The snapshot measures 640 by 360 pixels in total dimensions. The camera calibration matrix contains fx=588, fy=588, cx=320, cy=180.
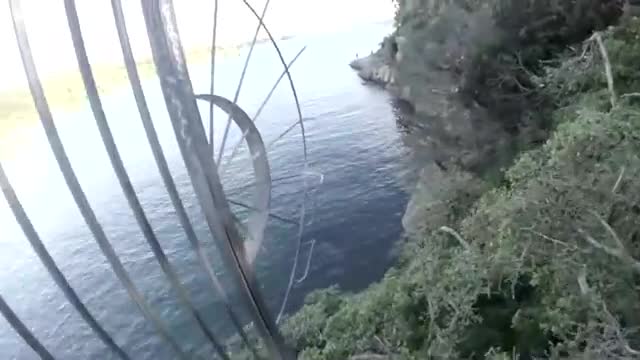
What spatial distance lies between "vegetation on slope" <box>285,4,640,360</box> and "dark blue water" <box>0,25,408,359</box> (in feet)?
7.93

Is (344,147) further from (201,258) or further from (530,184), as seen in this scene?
(201,258)

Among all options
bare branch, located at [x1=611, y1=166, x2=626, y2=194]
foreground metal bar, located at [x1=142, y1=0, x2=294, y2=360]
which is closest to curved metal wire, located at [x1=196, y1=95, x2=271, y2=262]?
foreground metal bar, located at [x1=142, y1=0, x2=294, y2=360]

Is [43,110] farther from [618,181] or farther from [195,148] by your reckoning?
[618,181]

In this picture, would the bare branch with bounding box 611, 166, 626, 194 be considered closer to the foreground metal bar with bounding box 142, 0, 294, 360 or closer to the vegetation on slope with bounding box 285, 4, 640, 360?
the vegetation on slope with bounding box 285, 4, 640, 360

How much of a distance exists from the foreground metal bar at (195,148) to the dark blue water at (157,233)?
4484mm

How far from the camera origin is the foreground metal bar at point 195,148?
89.0 inches

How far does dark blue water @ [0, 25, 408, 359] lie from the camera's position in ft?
33.8

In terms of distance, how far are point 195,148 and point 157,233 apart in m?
9.82

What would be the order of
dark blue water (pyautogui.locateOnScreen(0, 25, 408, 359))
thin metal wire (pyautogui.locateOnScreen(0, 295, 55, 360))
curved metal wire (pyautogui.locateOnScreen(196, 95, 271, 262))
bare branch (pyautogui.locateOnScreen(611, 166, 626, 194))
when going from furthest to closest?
dark blue water (pyautogui.locateOnScreen(0, 25, 408, 359)) < bare branch (pyautogui.locateOnScreen(611, 166, 626, 194)) < curved metal wire (pyautogui.locateOnScreen(196, 95, 271, 262)) < thin metal wire (pyautogui.locateOnScreen(0, 295, 55, 360))

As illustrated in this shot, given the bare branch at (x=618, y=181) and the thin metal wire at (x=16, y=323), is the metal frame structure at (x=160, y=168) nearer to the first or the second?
the thin metal wire at (x=16, y=323)

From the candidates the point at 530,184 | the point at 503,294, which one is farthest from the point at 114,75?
the point at 503,294

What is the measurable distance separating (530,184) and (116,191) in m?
10.5

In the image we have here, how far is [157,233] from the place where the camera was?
1176cm

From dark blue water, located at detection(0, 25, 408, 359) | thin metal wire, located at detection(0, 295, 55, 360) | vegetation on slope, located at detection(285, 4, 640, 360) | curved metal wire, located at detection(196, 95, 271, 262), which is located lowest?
dark blue water, located at detection(0, 25, 408, 359)
